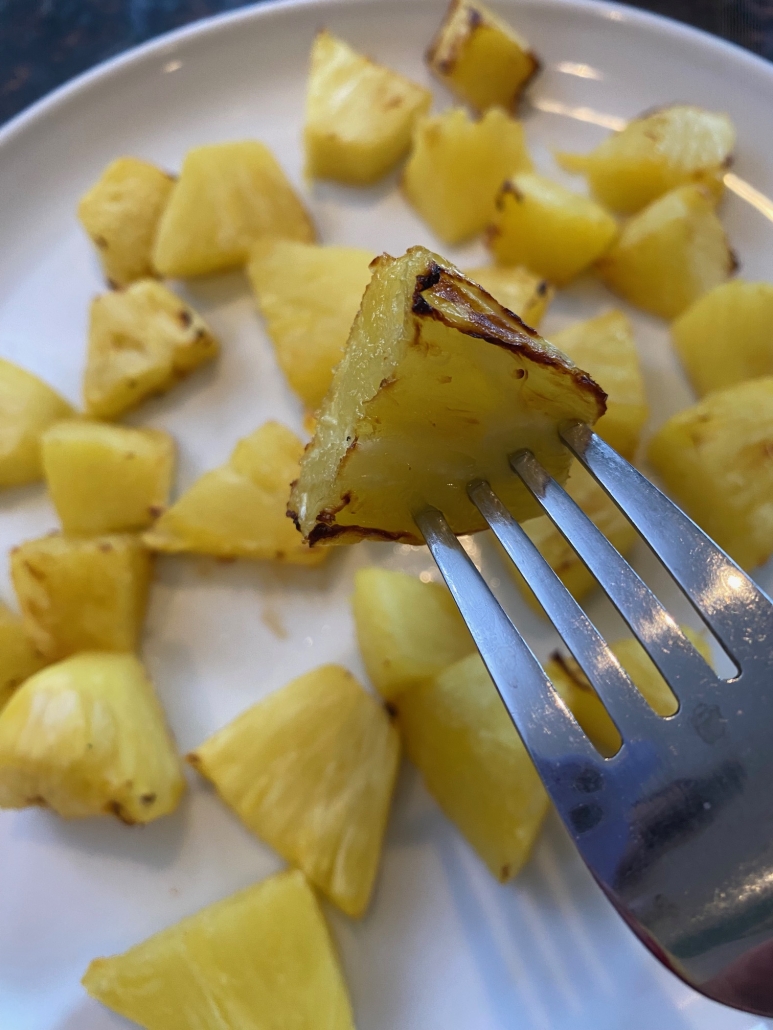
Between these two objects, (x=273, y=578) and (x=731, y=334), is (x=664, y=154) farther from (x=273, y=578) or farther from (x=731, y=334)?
(x=273, y=578)

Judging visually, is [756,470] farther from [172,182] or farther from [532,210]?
[172,182]

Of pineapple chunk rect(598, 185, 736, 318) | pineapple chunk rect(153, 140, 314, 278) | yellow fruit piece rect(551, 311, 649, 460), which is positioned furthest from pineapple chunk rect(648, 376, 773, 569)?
pineapple chunk rect(153, 140, 314, 278)

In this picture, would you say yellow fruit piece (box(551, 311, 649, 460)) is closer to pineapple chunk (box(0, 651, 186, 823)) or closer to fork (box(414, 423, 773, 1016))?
fork (box(414, 423, 773, 1016))

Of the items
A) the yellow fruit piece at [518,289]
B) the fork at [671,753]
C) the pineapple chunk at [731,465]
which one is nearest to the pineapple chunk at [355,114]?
the yellow fruit piece at [518,289]

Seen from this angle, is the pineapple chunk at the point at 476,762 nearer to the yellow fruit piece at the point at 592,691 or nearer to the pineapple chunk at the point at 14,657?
the yellow fruit piece at the point at 592,691

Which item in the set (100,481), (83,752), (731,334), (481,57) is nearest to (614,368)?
(731,334)
